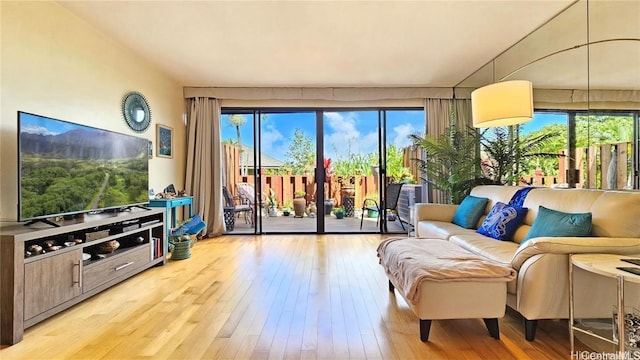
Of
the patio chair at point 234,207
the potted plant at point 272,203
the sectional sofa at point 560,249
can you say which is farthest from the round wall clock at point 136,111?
the sectional sofa at point 560,249

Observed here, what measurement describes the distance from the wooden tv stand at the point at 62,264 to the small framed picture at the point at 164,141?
4.40ft

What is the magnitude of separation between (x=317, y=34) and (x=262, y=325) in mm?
2705

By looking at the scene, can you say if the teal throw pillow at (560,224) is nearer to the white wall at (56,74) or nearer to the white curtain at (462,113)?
the white curtain at (462,113)

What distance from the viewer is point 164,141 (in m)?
4.59

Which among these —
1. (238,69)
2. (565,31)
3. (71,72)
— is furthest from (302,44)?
(565,31)

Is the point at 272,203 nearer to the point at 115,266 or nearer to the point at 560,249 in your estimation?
the point at 115,266

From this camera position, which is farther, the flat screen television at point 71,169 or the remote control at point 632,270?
the flat screen television at point 71,169

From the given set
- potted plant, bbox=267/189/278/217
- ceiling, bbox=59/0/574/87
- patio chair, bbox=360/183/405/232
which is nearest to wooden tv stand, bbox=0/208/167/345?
ceiling, bbox=59/0/574/87

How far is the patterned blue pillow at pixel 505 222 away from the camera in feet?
9.11

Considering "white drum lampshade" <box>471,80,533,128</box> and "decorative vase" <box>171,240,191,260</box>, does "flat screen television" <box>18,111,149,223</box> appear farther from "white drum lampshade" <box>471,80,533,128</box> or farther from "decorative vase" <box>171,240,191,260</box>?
"white drum lampshade" <box>471,80,533,128</box>

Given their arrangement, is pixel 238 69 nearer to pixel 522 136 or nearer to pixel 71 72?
pixel 71 72

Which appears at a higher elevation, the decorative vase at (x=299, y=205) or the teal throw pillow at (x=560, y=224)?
the teal throw pillow at (x=560, y=224)

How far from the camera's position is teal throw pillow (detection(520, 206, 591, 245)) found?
204cm

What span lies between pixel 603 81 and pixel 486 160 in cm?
197
